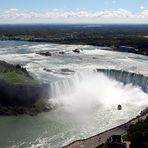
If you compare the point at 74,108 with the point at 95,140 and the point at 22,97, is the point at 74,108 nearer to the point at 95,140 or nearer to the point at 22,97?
the point at 22,97

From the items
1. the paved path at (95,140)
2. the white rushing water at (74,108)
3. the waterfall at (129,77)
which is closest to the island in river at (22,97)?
the white rushing water at (74,108)

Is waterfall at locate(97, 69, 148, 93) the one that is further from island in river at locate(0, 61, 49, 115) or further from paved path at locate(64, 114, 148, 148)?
paved path at locate(64, 114, 148, 148)

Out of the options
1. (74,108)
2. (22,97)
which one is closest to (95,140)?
(74,108)

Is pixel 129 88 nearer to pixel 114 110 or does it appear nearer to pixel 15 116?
pixel 114 110

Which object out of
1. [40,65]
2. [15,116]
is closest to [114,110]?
[15,116]

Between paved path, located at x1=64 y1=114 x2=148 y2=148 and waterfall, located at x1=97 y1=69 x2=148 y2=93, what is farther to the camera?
waterfall, located at x1=97 y1=69 x2=148 y2=93

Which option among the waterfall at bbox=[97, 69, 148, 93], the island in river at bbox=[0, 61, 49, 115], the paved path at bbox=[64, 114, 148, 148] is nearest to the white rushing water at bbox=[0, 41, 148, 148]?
the waterfall at bbox=[97, 69, 148, 93]

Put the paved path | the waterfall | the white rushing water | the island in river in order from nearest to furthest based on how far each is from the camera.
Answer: the paved path
the white rushing water
the island in river
the waterfall

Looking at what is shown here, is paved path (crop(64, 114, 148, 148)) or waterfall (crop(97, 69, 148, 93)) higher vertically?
waterfall (crop(97, 69, 148, 93))

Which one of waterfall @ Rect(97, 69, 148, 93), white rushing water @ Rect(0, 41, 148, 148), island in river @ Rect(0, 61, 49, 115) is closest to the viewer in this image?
white rushing water @ Rect(0, 41, 148, 148)
